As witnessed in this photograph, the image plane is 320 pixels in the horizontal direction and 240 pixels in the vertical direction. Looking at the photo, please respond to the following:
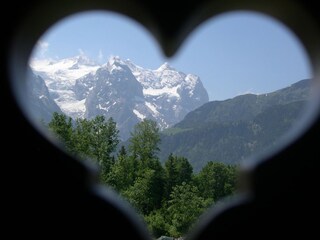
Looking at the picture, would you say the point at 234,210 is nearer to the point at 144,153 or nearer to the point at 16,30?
the point at 16,30

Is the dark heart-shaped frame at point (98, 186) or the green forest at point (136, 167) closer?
the dark heart-shaped frame at point (98, 186)

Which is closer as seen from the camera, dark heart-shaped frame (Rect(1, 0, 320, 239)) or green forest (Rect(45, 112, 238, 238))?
dark heart-shaped frame (Rect(1, 0, 320, 239))

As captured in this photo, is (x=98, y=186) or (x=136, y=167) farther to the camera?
(x=136, y=167)

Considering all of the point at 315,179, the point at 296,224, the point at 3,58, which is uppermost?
the point at 3,58

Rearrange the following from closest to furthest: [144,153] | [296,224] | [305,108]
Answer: [296,224], [305,108], [144,153]

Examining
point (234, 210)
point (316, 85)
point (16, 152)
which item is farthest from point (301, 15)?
point (16, 152)

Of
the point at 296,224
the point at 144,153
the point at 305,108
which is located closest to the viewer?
the point at 296,224

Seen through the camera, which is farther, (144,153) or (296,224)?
(144,153)

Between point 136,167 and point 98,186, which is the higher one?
point 136,167
